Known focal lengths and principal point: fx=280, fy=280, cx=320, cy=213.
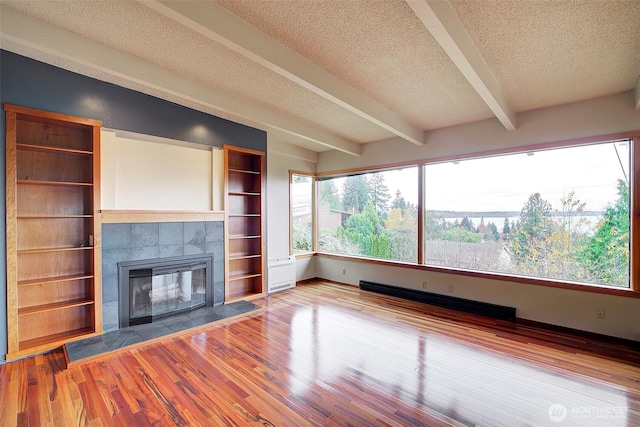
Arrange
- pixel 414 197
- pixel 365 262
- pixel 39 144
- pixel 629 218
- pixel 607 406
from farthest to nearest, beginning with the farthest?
pixel 365 262 < pixel 414 197 < pixel 629 218 < pixel 39 144 < pixel 607 406

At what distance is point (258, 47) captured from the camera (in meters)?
2.18

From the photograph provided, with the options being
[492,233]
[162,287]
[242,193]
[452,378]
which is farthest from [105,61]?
[492,233]

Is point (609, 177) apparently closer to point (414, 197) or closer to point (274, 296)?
point (414, 197)

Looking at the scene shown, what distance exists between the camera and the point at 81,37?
2.36m

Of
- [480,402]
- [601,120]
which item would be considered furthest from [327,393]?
[601,120]

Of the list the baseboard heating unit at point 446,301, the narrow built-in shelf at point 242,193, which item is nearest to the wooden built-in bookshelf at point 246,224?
the narrow built-in shelf at point 242,193

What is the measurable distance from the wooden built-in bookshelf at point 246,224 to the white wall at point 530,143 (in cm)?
50

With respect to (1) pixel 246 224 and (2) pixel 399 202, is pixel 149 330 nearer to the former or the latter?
(1) pixel 246 224

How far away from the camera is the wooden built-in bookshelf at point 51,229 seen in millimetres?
2701

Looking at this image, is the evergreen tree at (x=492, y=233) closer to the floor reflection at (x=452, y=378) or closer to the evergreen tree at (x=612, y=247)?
the evergreen tree at (x=612, y=247)

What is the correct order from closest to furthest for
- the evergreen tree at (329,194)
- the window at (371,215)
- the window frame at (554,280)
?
1. the window frame at (554,280)
2. the window at (371,215)
3. the evergreen tree at (329,194)

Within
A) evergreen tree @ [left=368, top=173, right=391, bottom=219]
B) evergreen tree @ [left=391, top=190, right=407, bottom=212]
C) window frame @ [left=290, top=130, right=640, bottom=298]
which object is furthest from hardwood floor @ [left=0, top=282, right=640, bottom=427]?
evergreen tree @ [left=368, top=173, right=391, bottom=219]

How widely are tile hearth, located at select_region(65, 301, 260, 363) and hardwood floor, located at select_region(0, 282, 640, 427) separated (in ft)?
0.40

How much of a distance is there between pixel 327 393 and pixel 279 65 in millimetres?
2731
